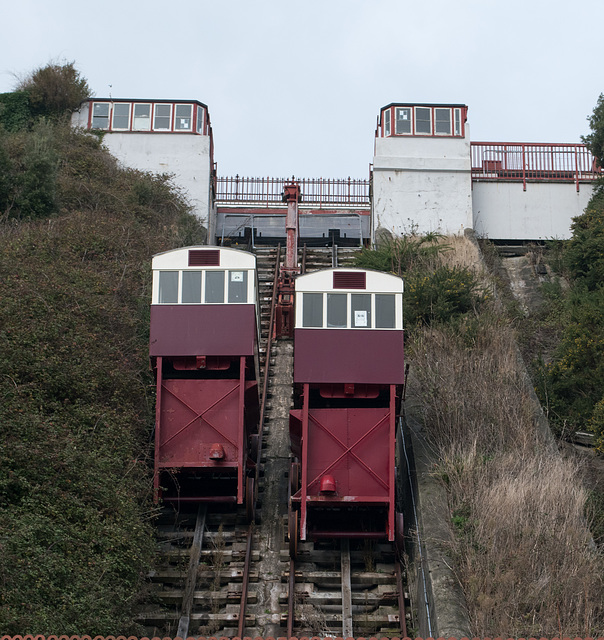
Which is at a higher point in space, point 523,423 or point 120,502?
point 523,423

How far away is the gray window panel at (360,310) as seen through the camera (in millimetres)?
16250

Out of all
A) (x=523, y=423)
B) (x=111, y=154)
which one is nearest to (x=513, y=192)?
(x=111, y=154)

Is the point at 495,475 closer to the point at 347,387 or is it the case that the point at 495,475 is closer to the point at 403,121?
the point at 347,387

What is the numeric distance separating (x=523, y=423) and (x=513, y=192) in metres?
15.7

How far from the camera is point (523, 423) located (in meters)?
17.5

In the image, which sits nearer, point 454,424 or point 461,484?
point 461,484

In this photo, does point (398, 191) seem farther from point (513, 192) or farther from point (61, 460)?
point (61, 460)

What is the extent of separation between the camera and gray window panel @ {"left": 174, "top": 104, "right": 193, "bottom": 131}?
32375mm

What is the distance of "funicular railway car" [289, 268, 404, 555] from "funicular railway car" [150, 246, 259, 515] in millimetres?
1051

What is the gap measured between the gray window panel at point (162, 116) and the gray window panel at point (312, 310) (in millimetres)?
17709

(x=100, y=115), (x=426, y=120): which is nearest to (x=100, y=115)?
(x=100, y=115)

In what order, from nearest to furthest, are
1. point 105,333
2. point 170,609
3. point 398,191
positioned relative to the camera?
point 170,609
point 105,333
point 398,191

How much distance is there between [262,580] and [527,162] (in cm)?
2087

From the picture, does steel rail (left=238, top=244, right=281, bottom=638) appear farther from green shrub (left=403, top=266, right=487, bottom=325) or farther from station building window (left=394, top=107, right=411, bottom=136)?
station building window (left=394, top=107, right=411, bottom=136)
